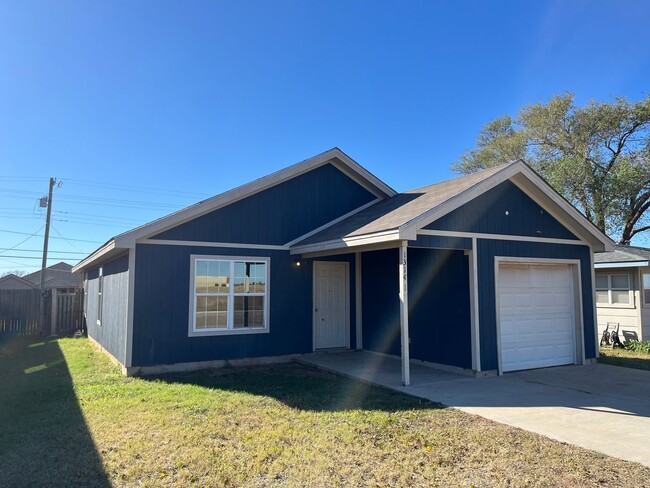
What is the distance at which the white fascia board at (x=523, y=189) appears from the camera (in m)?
7.71

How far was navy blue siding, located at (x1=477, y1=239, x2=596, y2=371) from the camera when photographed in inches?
338

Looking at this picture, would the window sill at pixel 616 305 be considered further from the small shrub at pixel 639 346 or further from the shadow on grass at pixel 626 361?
the shadow on grass at pixel 626 361

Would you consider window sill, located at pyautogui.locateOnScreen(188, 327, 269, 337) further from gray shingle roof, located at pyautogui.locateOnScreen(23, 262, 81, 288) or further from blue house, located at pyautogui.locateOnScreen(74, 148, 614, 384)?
gray shingle roof, located at pyautogui.locateOnScreen(23, 262, 81, 288)

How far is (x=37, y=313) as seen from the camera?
17203mm

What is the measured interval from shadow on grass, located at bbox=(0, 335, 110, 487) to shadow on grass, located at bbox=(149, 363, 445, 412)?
1.96 m

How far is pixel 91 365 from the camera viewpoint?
983cm

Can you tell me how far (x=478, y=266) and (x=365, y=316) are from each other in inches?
150

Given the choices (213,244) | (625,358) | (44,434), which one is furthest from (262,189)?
(625,358)

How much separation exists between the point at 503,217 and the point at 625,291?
7431mm

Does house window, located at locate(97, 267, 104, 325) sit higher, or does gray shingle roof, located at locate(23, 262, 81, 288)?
gray shingle roof, located at locate(23, 262, 81, 288)

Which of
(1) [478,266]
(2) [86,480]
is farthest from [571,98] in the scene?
(2) [86,480]

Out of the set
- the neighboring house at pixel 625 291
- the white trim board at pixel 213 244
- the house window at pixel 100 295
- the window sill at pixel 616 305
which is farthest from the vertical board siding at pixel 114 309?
the window sill at pixel 616 305

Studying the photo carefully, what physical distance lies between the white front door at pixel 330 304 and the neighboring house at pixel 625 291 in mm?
7893

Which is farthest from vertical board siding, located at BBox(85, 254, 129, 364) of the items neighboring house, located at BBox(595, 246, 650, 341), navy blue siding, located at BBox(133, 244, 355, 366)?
neighboring house, located at BBox(595, 246, 650, 341)
